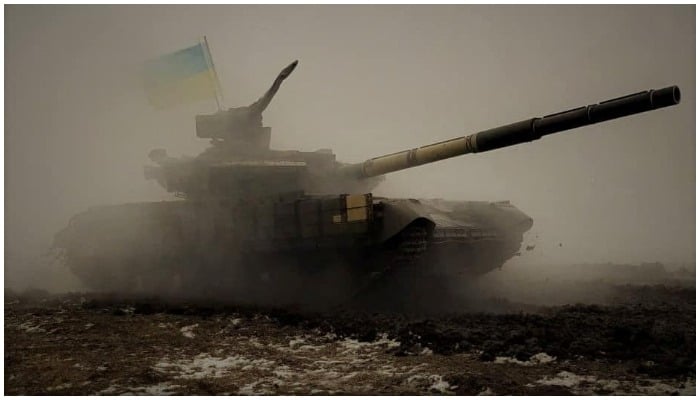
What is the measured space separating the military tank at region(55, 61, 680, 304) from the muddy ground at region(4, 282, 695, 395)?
1.06m

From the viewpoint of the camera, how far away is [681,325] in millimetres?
7301

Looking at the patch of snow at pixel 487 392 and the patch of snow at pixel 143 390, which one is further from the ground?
the patch of snow at pixel 143 390

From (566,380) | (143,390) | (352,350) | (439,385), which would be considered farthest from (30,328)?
(566,380)

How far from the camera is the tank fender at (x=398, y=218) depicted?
28.8 feet

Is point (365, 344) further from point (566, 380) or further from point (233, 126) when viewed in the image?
point (233, 126)

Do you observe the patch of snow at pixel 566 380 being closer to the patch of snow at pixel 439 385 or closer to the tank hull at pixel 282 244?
the patch of snow at pixel 439 385

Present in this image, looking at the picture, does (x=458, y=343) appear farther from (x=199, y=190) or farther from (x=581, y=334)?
(x=199, y=190)

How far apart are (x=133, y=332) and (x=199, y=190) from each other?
3704 millimetres

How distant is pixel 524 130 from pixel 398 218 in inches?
82.9


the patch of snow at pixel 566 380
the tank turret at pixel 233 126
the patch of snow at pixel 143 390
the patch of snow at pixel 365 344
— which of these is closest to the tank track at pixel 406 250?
the patch of snow at pixel 365 344

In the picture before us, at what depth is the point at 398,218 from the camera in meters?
8.87

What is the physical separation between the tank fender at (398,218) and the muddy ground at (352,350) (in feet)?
3.78

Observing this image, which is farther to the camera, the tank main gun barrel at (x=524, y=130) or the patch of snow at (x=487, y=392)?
the tank main gun barrel at (x=524, y=130)

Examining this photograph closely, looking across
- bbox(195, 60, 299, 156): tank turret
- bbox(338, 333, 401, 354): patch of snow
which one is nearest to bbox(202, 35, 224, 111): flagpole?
bbox(195, 60, 299, 156): tank turret
